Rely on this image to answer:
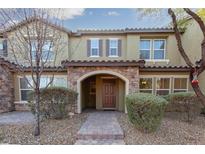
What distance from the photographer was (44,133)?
709 cm

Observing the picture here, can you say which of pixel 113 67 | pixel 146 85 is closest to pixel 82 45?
pixel 113 67

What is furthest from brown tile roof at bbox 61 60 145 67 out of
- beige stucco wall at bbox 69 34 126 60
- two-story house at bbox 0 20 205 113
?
beige stucco wall at bbox 69 34 126 60

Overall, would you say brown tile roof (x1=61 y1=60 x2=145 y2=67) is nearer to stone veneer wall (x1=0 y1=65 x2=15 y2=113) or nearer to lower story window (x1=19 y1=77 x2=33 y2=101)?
lower story window (x1=19 y1=77 x2=33 y2=101)

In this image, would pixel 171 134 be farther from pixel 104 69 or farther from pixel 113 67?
pixel 104 69

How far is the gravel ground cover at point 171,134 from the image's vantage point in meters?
6.43

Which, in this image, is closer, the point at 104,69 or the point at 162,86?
the point at 104,69

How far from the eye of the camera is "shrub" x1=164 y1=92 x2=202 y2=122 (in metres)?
8.89

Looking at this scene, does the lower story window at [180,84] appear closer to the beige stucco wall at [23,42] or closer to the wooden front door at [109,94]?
the wooden front door at [109,94]

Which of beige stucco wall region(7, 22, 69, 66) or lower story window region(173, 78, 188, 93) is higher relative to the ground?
beige stucco wall region(7, 22, 69, 66)

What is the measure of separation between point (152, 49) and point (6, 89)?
1186cm

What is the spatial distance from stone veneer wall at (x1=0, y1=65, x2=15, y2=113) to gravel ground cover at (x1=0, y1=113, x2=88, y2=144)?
13.3ft

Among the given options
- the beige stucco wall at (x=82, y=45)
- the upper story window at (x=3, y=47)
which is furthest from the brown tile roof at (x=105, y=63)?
the upper story window at (x=3, y=47)

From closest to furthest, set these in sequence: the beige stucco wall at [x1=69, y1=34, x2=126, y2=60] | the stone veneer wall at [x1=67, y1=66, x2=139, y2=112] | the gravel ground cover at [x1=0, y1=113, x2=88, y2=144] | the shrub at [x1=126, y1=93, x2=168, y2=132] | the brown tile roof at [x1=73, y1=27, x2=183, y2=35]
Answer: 1. the gravel ground cover at [x1=0, y1=113, x2=88, y2=144]
2. the shrub at [x1=126, y1=93, x2=168, y2=132]
3. the stone veneer wall at [x1=67, y1=66, x2=139, y2=112]
4. the brown tile roof at [x1=73, y1=27, x2=183, y2=35]
5. the beige stucco wall at [x1=69, y1=34, x2=126, y2=60]

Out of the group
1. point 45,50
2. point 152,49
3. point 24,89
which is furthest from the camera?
point 152,49
